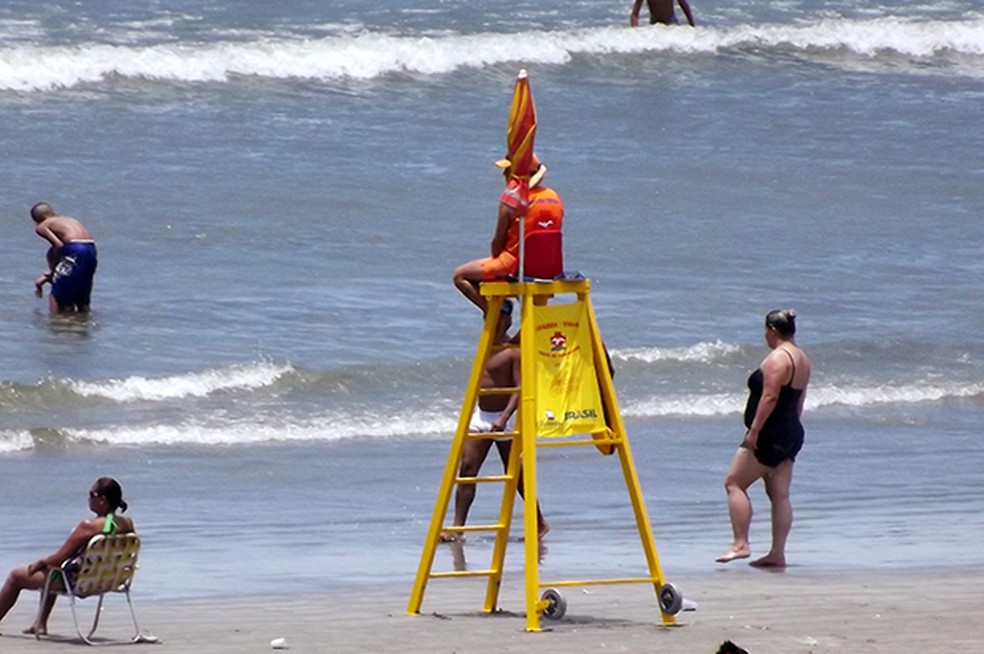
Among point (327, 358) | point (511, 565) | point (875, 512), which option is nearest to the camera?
point (511, 565)

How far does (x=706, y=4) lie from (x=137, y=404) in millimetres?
21350

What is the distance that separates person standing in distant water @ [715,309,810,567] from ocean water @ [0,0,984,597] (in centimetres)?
26

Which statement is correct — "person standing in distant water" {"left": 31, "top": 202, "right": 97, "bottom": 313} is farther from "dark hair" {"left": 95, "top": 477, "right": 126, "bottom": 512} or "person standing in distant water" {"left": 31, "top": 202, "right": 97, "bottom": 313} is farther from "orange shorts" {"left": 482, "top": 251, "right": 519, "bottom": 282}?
"orange shorts" {"left": 482, "top": 251, "right": 519, "bottom": 282}

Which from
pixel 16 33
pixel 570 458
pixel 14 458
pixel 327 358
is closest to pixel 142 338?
pixel 327 358

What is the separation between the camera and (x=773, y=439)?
9688 millimetres

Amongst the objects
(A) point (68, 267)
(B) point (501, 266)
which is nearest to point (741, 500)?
(B) point (501, 266)

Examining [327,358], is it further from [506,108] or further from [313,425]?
[506,108]

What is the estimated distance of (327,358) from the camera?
16344mm

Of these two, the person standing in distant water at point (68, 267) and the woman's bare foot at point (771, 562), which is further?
the person standing in distant water at point (68, 267)

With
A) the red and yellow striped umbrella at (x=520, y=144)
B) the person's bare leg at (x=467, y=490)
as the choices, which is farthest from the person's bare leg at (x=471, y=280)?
the person's bare leg at (x=467, y=490)

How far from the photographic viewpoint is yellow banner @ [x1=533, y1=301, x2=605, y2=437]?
7.75 m

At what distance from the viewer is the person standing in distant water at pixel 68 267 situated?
57.2 ft

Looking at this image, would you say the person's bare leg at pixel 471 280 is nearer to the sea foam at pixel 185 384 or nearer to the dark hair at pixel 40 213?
the sea foam at pixel 185 384

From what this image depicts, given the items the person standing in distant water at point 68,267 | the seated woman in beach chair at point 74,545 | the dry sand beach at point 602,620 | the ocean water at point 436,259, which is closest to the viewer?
the dry sand beach at point 602,620
